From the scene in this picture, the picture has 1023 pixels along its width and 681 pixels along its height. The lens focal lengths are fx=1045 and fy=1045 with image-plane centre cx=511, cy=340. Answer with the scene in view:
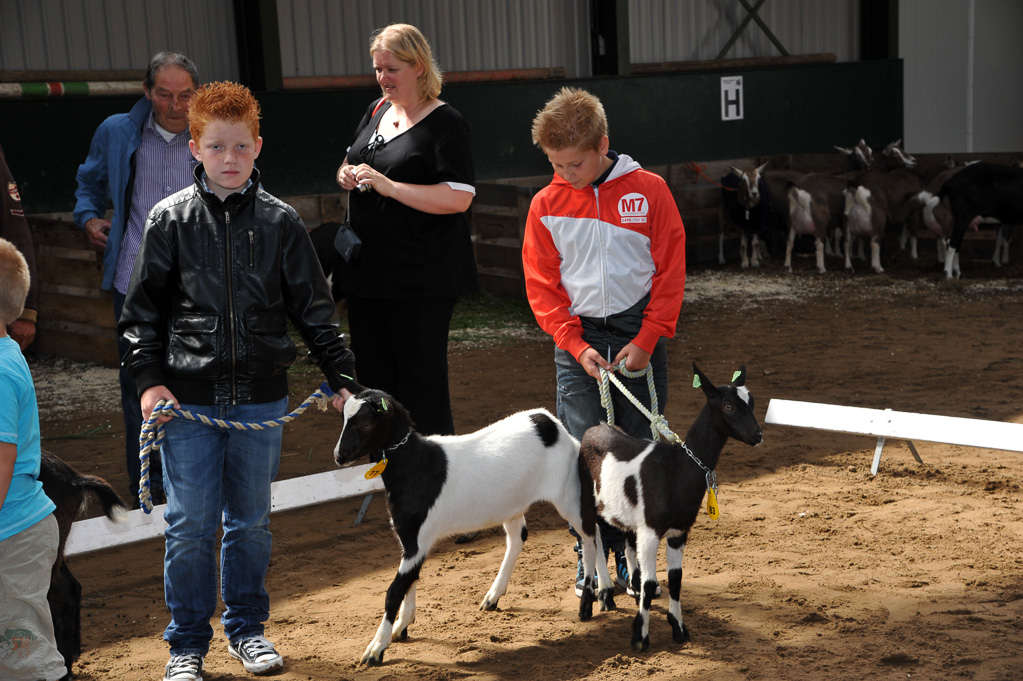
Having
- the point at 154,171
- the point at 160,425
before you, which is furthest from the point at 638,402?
the point at 154,171

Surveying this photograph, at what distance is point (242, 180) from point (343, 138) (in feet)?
29.6

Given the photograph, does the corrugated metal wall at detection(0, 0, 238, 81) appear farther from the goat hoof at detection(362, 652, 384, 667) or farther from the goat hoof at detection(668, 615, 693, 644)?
the goat hoof at detection(668, 615, 693, 644)

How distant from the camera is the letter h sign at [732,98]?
15078mm

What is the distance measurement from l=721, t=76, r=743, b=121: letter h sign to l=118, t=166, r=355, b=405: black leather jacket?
12.8 metres

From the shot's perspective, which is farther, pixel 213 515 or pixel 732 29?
pixel 732 29

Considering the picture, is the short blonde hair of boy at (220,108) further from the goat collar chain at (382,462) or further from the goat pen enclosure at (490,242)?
the goat pen enclosure at (490,242)

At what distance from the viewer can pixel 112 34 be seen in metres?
10.8

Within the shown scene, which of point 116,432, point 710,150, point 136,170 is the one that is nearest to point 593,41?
point 710,150

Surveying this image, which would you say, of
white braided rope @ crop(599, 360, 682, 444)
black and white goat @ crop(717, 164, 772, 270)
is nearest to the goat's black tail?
white braided rope @ crop(599, 360, 682, 444)

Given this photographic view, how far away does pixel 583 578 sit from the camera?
12.6 ft

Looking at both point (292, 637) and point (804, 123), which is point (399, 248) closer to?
point (292, 637)

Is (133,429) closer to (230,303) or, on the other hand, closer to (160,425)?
(160,425)

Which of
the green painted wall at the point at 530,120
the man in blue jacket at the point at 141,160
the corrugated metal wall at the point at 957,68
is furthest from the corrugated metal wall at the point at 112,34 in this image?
the corrugated metal wall at the point at 957,68

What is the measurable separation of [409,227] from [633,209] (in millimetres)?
1084
